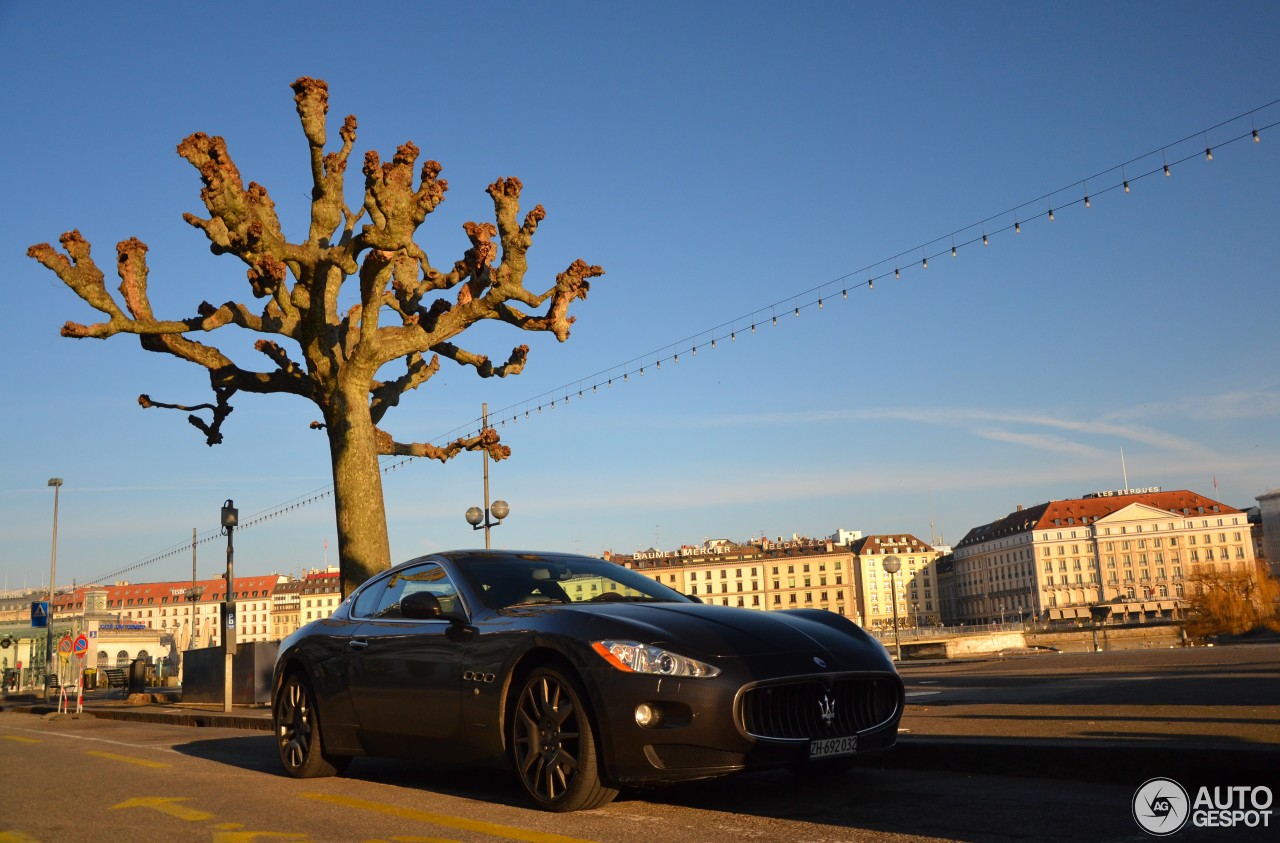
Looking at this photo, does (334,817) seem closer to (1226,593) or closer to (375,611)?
(375,611)

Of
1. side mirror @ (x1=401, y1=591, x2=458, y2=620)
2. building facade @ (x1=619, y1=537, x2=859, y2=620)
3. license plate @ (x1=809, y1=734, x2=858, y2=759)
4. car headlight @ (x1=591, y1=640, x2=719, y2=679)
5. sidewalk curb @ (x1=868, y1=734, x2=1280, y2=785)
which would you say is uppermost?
building facade @ (x1=619, y1=537, x2=859, y2=620)

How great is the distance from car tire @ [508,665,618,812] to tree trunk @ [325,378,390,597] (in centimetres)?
1083

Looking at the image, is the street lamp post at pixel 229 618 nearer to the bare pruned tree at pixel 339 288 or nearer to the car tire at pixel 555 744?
the bare pruned tree at pixel 339 288

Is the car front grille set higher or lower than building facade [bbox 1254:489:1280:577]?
lower

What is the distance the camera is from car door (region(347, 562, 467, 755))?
20.8ft

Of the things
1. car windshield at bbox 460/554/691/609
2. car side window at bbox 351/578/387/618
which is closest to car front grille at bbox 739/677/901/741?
car windshield at bbox 460/554/691/609

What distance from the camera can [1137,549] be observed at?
159500 mm

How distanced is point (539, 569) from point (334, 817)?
182 centimetres

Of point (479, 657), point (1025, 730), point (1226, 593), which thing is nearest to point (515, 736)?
point (479, 657)

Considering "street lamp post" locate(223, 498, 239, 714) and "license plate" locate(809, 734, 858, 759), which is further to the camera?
"street lamp post" locate(223, 498, 239, 714)

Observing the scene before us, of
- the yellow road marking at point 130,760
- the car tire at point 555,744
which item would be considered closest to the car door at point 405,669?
the car tire at point 555,744

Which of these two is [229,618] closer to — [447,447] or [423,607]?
[447,447]

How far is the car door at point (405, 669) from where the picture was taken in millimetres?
6340
